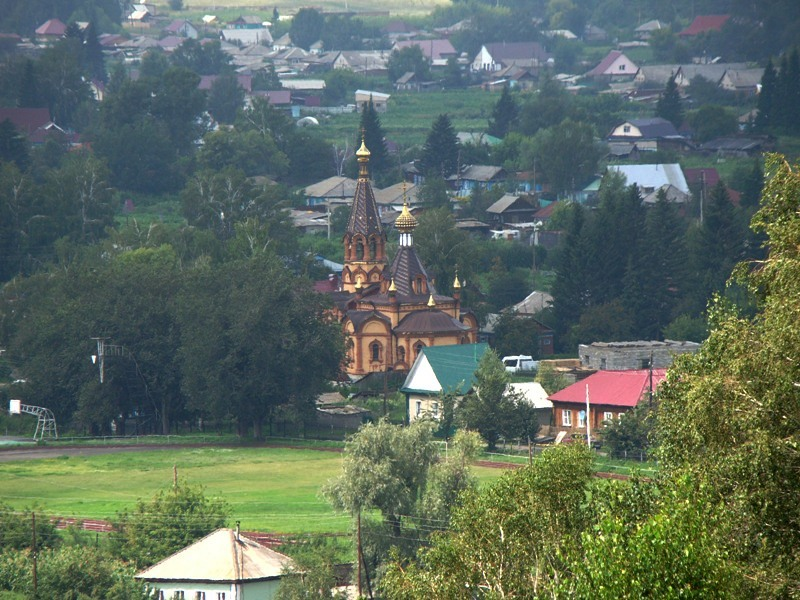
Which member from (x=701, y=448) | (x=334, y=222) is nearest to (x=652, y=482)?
(x=701, y=448)

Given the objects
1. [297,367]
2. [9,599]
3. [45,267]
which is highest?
[45,267]

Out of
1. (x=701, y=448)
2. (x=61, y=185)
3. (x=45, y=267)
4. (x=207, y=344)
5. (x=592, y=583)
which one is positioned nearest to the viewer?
(x=592, y=583)

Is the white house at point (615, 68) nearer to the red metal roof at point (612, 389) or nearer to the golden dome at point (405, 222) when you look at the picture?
the golden dome at point (405, 222)

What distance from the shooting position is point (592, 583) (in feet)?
71.2

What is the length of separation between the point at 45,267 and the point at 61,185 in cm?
814

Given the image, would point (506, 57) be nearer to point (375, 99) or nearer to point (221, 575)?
point (375, 99)

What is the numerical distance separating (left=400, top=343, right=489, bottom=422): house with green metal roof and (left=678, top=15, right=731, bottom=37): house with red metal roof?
124456mm

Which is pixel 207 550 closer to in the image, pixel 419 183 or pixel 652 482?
pixel 652 482

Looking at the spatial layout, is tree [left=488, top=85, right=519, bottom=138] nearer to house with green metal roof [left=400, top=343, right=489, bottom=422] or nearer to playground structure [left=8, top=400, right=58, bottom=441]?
house with green metal roof [left=400, top=343, right=489, bottom=422]

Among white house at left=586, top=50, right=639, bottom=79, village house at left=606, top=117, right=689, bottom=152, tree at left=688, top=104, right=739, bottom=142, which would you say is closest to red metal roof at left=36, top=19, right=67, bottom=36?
white house at left=586, top=50, right=639, bottom=79

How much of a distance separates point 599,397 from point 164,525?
79.6 ft

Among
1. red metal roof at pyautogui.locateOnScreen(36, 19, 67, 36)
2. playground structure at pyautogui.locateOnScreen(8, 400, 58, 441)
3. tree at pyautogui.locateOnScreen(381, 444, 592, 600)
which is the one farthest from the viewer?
red metal roof at pyautogui.locateOnScreen(36, 19, 67, 36)

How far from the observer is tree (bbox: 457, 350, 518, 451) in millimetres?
Answer: 64250

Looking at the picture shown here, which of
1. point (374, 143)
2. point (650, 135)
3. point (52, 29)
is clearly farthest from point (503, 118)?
point (52, 29)
